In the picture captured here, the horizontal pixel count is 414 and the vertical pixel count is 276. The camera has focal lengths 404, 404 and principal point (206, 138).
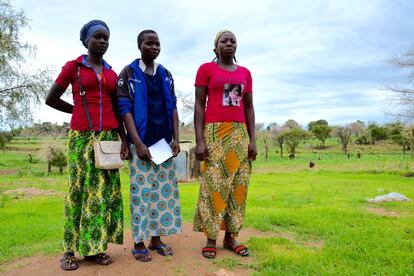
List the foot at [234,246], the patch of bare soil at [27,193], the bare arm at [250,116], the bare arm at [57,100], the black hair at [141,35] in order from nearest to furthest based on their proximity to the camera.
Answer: the bare arm at [57,100]
the black hair at [141,35]
the foot at [234,246]
the bare arm at [250,116]
the patch of bare soil at [27,193]

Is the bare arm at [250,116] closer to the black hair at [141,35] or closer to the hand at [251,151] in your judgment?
the hand at [251,151]

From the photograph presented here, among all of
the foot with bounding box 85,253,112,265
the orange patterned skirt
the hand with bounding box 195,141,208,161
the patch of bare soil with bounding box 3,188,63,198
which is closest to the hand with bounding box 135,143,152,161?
the hand with bounding box 195,141,208,161

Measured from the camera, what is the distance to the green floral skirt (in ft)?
12.2

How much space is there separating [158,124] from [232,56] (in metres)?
1.05

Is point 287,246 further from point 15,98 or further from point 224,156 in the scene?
point 15,98

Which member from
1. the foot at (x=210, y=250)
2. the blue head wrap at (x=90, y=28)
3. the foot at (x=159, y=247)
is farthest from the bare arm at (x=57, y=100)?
the foot at (x=210, y=250)

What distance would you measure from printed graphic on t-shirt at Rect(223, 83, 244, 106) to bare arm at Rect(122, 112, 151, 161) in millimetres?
938

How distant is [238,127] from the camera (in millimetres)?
4184

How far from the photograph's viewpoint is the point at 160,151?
13.0 ft

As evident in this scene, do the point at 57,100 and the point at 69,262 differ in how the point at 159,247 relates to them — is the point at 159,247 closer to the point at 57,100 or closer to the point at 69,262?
the point at 69,262

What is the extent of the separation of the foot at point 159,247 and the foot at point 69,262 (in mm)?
801

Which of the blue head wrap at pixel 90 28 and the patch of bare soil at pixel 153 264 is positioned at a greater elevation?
the blue head wrap at pixel 90 28

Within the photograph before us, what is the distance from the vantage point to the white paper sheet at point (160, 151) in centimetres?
389

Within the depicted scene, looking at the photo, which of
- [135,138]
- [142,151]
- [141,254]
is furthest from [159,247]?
[135,138]
